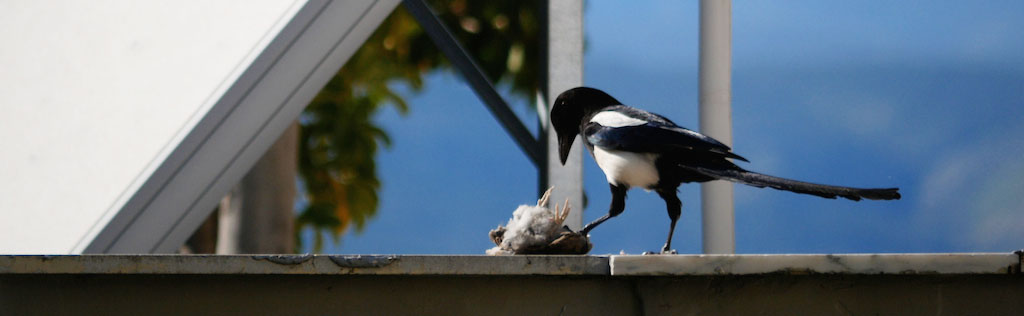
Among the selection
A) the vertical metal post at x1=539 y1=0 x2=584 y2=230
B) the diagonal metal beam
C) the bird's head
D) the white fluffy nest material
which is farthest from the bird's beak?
the diagonal metal beam

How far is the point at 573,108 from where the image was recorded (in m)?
2.13

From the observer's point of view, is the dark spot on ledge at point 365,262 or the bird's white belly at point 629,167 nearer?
the dark spot on ledge at point 365,262

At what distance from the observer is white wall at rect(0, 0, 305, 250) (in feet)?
8.78

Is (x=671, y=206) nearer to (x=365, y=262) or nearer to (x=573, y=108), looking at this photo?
(x=573, y=108)

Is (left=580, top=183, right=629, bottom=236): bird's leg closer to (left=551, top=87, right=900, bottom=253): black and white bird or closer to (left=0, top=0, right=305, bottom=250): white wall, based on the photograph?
(left=551, top=87, right=900, bottom=253): black and white bird

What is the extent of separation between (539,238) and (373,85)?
6714 mm

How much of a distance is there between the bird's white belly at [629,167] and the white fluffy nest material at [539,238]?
308 millimetres

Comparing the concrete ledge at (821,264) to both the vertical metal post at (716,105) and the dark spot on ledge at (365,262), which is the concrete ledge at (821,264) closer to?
the dark spot on ledge at (365,262)

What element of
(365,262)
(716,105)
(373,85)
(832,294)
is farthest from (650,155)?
(373,85)

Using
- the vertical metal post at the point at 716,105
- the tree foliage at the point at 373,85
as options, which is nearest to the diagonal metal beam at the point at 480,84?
the vertical metal post at the point at 716,105

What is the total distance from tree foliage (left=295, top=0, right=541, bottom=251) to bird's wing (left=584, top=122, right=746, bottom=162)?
566 centimetres

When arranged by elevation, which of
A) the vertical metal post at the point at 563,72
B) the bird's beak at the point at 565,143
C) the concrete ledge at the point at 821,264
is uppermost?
the vertical metal post at the point at 563,72

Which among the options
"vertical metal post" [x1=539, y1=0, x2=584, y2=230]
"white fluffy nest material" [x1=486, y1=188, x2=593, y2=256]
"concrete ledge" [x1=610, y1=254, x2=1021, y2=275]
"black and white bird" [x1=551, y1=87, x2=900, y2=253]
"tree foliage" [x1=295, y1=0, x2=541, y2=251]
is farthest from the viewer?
"tree foliage" [x1=295, y1=0, x2=541, y2=251]

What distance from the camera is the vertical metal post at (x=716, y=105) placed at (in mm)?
3152
